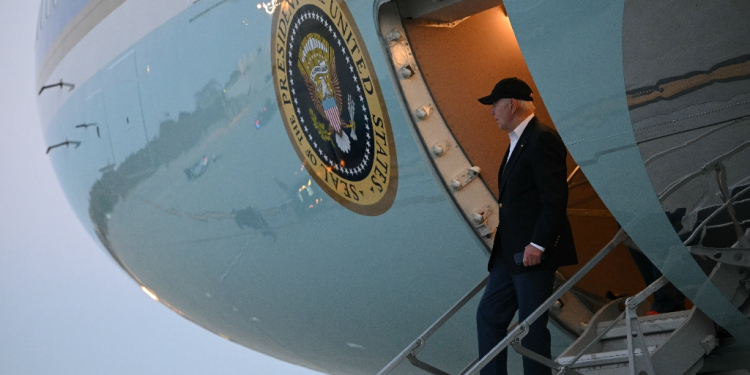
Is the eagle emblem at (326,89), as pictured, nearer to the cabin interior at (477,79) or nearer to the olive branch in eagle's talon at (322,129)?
the olive branch in eagle's talon at (322,129)

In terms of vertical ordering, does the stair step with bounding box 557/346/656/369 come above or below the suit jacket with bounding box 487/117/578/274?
below

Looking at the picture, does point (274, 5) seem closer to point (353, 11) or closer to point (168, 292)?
point (353, 11)

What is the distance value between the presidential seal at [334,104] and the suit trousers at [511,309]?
0.55m

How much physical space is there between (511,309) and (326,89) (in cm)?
106

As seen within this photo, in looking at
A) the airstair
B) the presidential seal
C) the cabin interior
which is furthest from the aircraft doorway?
the airstair

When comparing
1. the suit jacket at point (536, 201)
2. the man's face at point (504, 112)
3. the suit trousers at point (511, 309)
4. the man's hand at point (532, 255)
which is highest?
the man's face at point (504, 112)

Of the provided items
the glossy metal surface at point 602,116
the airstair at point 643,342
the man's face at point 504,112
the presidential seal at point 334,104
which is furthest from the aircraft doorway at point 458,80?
the glossy metal surface at point 602,116

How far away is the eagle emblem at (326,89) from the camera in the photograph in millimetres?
3190

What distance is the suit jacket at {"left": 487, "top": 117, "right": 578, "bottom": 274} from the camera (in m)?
2.71

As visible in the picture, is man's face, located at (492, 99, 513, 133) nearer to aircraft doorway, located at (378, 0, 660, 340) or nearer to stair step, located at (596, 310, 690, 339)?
aircraft doorway, located at (378, 0, 660, 340)

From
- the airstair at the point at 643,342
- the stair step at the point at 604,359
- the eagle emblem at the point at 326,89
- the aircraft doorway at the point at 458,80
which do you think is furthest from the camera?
the eagle emblem at the point at 326,89

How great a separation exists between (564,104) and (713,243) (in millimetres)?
564

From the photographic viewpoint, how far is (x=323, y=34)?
3.20m

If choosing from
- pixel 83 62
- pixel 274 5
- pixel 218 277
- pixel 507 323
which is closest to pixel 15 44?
pixel 83 62
